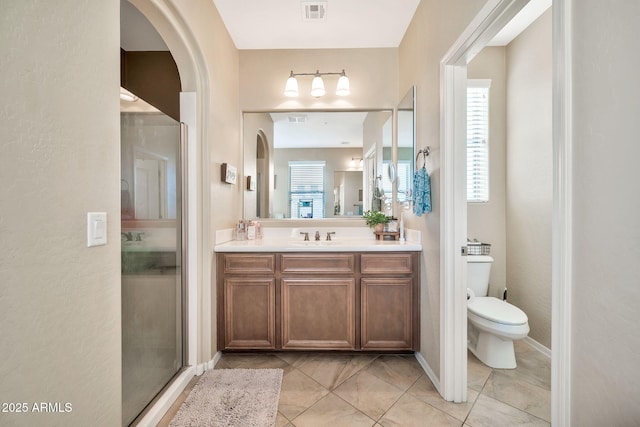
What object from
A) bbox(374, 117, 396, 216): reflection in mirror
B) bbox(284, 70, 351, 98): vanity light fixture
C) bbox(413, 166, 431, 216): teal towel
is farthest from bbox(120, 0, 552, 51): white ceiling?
bbox(413, 166, 431, 216): teal towel

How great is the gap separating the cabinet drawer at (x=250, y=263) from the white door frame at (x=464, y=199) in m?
1.21

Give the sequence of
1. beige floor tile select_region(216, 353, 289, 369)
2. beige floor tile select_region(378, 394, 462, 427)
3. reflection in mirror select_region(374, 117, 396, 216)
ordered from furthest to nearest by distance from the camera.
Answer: reflection in mirror select_region(374, 117, 396, 216)
beige floor tile select_region(216, 353, 289, 369)
beige floor tile select_region(378, 394, 462, 427)

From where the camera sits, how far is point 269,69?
2.72 m

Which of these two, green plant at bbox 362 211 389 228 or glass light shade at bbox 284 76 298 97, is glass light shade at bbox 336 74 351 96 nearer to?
glass light shade at bbox 284 76 298 97

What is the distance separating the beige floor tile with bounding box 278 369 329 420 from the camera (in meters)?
1.62

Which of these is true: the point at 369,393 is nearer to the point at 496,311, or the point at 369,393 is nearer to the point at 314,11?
the point at 496,311

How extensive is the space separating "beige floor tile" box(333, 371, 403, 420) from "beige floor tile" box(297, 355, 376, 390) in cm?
6

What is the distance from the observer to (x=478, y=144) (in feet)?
8.55

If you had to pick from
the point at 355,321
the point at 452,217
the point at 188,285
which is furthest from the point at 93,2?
the point at 355,321

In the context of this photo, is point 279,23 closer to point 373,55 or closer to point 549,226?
point 373,55

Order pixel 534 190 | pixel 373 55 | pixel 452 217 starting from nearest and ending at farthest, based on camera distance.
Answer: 1. pixel 452 217
2. pixel 534 190
3. pixel 373 55

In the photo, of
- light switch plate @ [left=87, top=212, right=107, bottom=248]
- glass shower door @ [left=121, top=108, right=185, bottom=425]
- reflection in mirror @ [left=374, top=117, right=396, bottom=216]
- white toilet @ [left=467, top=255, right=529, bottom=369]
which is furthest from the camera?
reflection in mirror @ [left=374, top=117, right=396, bottom=216]

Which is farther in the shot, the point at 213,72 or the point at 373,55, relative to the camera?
the point at 373,55

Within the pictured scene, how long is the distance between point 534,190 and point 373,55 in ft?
6.12
